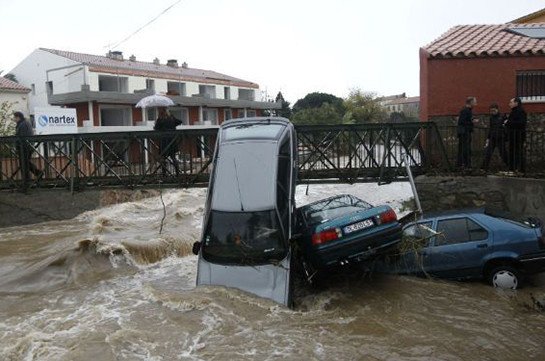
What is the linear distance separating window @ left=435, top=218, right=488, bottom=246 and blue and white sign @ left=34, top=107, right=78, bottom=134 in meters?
17.5

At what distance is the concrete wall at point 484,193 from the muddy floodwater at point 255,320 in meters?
2.40

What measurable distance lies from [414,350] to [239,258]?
291 cm

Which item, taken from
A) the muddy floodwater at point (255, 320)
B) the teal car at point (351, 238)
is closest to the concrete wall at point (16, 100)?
the muddy floodwater at point (255, 320)

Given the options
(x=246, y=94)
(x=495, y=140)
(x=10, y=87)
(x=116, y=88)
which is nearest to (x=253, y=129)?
(x=495, y=140)

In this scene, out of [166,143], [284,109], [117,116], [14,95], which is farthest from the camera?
[284,109]

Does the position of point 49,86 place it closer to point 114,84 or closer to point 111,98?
point 114,84

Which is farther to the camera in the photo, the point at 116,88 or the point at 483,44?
the point at 116,88

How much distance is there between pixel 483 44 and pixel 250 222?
10.6 meters

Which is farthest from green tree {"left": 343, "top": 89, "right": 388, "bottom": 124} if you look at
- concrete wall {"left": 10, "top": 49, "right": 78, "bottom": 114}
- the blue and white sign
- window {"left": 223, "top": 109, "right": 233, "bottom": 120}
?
the blue and white sign

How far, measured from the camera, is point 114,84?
1881 inches

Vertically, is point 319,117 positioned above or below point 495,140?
above

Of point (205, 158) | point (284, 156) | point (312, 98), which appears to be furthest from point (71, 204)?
point (312, 98)

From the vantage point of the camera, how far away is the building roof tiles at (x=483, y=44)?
14898 mm

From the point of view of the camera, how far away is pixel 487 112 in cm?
1494
